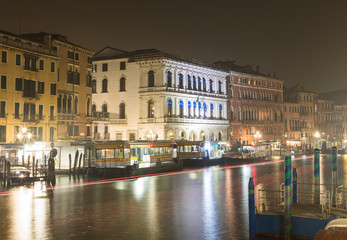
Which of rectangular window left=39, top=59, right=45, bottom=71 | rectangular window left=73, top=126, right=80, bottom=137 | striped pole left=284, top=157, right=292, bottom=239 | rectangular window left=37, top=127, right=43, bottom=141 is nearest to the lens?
striped pole left=284, top=157, right=292, bottom=239

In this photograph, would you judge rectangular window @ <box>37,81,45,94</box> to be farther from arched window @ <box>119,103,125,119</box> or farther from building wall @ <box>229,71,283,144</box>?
building wall @ <box>229,71,283,144</box>

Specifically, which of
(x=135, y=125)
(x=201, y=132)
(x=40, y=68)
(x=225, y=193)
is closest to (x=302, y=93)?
(x=201, y=132)

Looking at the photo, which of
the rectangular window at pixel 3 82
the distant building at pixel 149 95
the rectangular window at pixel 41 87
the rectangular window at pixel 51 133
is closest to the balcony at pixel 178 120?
the distant building at pixel 149 95

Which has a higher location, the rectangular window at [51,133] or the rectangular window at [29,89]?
the rectangular window at [29,89]

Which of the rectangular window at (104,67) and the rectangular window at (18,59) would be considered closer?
the rectangular window at (18,59)

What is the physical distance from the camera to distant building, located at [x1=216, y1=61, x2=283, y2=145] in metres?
76.1

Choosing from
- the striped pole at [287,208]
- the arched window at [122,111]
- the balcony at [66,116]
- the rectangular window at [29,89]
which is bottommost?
the striped pole at [287,208]

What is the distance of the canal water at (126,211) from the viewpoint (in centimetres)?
1441

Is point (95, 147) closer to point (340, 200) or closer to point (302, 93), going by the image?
point (340, 200)

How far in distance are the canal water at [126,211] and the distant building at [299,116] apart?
66.5 meters

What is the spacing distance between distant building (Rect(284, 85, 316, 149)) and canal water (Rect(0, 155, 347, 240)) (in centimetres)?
6652

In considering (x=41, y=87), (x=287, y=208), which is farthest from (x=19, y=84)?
(x=287, y=208)

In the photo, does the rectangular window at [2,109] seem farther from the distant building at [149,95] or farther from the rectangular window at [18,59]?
the distant building at [149,95]

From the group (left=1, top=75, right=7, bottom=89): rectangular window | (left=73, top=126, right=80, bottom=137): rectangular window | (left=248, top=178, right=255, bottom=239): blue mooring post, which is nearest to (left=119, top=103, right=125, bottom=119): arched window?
(left=73, top=126, right=80, bottom=137): rectangular window
